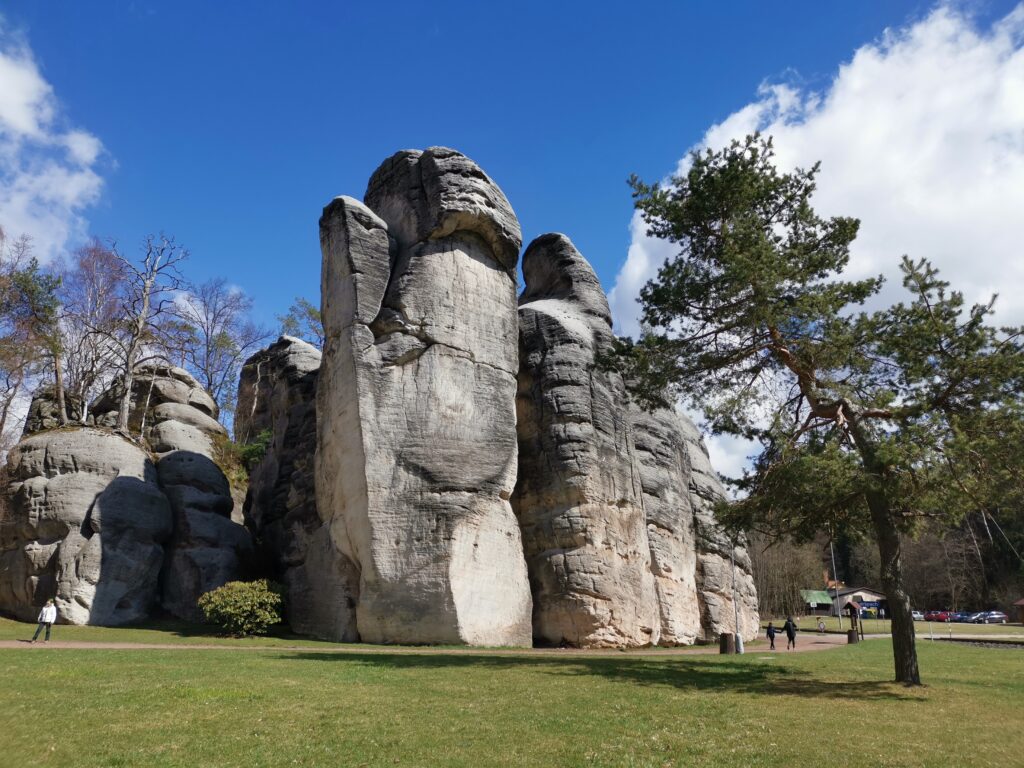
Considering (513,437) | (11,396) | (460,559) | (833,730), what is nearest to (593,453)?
(513,437)

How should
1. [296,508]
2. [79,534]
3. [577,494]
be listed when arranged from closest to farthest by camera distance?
[577,494] → [79,534] → [296,508]

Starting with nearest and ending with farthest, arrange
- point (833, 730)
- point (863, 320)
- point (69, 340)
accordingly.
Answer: point (833, 730) < point (863, 320) < point (69, 340)

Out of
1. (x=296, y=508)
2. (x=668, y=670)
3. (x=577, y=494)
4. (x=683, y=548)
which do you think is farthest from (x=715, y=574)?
Result: (x=296, y=508)

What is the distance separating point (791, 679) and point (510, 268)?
53.3ft

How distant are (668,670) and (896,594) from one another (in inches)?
188

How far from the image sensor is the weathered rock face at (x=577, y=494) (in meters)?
22.5

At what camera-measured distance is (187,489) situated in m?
27.1

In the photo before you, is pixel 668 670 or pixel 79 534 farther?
pixel 79 534

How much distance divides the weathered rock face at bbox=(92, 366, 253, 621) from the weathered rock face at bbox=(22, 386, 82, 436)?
3.60ft

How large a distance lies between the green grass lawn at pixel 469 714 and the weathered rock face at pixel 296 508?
21.6ft

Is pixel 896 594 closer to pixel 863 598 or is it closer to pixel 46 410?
pixel 46 410

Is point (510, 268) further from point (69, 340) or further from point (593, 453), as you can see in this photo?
point (69, 340)

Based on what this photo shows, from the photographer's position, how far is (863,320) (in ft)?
47.0

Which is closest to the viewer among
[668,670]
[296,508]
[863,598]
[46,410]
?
[668,670]
